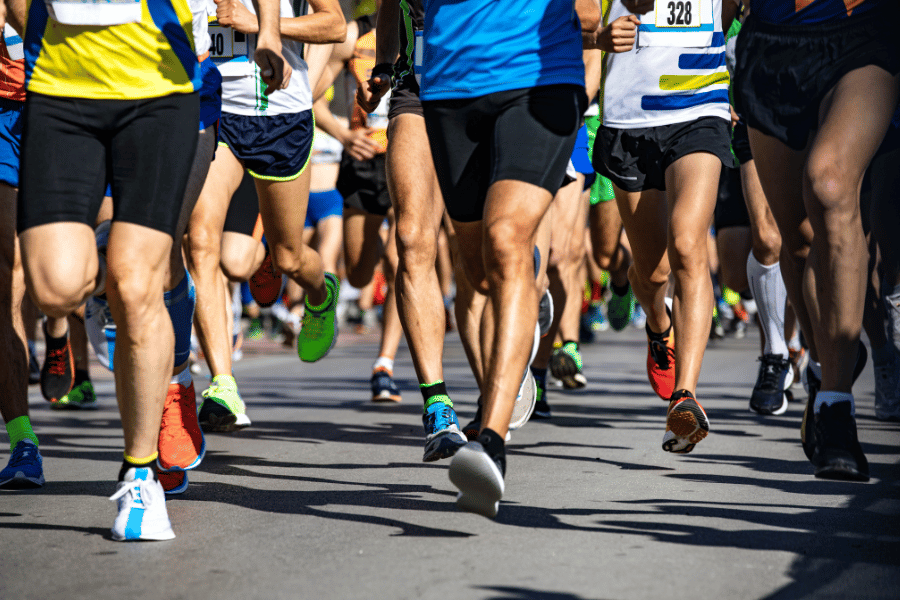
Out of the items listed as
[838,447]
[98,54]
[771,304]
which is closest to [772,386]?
[771,304]

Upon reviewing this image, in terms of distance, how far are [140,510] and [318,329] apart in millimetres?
3364

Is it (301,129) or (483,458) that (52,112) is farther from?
(301,129)

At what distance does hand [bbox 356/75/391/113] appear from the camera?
4648 millimetres

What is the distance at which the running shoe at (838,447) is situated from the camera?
349 centimetres

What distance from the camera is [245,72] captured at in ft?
18.3

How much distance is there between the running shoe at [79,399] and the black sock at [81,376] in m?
0.02

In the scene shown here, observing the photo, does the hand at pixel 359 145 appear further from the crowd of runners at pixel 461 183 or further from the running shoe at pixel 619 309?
the running shoe at pixel 619 309

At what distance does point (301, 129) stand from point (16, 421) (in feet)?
6.95

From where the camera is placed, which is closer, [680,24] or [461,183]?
[461,183]

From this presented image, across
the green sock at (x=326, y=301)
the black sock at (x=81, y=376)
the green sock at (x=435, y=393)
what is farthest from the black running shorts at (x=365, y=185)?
the green sock at (x=435, y=393)

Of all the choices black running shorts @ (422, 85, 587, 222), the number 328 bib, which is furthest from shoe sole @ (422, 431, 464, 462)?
the number 328 bib

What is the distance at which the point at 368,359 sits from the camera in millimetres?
11320

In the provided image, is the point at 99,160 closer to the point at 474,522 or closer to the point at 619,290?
the point at 474,522

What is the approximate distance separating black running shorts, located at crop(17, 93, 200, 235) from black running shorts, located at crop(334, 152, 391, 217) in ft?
14.6
